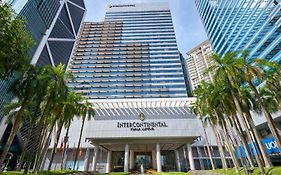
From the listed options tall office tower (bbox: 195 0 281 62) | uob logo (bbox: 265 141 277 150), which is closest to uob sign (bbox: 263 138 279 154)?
uob logo (bbox: 265 141 277 150)

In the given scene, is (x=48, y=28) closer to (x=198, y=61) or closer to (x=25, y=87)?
(x=25, y=87)

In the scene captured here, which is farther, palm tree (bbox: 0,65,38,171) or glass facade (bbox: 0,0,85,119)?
glass facade (bbox: 0,0,85,119)

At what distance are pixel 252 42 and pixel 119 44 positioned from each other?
270ft

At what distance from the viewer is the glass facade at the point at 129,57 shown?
101 m

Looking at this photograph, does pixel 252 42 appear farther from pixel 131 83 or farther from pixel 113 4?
pixel 113 4

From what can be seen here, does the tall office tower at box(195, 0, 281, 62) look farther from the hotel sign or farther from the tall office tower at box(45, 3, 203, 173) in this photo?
the hotel sign

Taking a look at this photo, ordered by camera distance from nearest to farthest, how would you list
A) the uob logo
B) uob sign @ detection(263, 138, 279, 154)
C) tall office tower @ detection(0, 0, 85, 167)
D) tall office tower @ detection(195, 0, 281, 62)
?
uob sign @ detection(263, 138, 279, 154) < the uob logo < tall office tower @ detection(195, 0, 281, 62) < tall office tower @ detection(0, 0, 85, 167)

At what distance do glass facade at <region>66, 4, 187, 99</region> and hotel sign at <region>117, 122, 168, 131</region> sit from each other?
1977 inches

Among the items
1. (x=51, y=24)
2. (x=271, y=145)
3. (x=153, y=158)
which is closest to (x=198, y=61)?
(x=153, y=158)

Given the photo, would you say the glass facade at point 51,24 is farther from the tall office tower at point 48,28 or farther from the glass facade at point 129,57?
the glass facade at point 129,57

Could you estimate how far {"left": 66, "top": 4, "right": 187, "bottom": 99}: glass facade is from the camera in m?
101

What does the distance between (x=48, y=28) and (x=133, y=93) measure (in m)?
52.9

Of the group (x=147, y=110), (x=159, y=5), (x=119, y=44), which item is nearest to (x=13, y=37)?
(x=147, y=110)

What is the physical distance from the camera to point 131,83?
10300 cm
